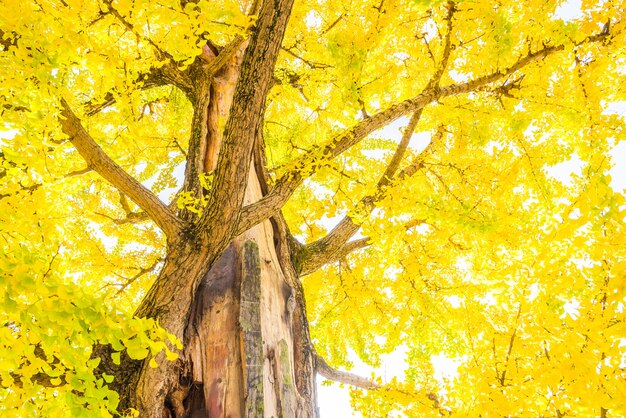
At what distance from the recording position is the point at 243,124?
2.48 meters

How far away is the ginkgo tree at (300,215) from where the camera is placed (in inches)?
75.8

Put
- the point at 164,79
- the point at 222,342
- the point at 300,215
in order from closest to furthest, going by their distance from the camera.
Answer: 1. the point at 222,342
2. the point at 164,79
3. the point at 300,215

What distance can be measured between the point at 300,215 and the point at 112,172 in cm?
331

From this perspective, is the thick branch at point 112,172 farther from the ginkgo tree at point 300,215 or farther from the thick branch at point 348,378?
the thick branch at point 348,378

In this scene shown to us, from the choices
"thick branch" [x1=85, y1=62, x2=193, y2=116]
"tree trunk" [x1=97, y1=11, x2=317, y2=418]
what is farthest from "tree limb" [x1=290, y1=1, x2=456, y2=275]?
"thick branch" [x1=85, y1=62, x2=193, y2=116]

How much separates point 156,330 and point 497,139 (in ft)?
15.1

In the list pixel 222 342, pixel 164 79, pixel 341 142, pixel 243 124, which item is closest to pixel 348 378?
pixel 222 342

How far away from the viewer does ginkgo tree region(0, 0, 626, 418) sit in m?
1.93

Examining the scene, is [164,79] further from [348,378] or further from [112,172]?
[348,378]

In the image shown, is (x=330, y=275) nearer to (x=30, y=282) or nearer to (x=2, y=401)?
(x=2, y=401)

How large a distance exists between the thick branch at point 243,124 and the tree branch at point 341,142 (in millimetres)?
195

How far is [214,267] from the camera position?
3037 mm

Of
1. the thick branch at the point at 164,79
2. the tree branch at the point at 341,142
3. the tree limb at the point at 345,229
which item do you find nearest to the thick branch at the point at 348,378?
the tree limb at the point at 345,229

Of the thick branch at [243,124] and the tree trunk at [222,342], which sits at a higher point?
the thick branch at [243,124]
